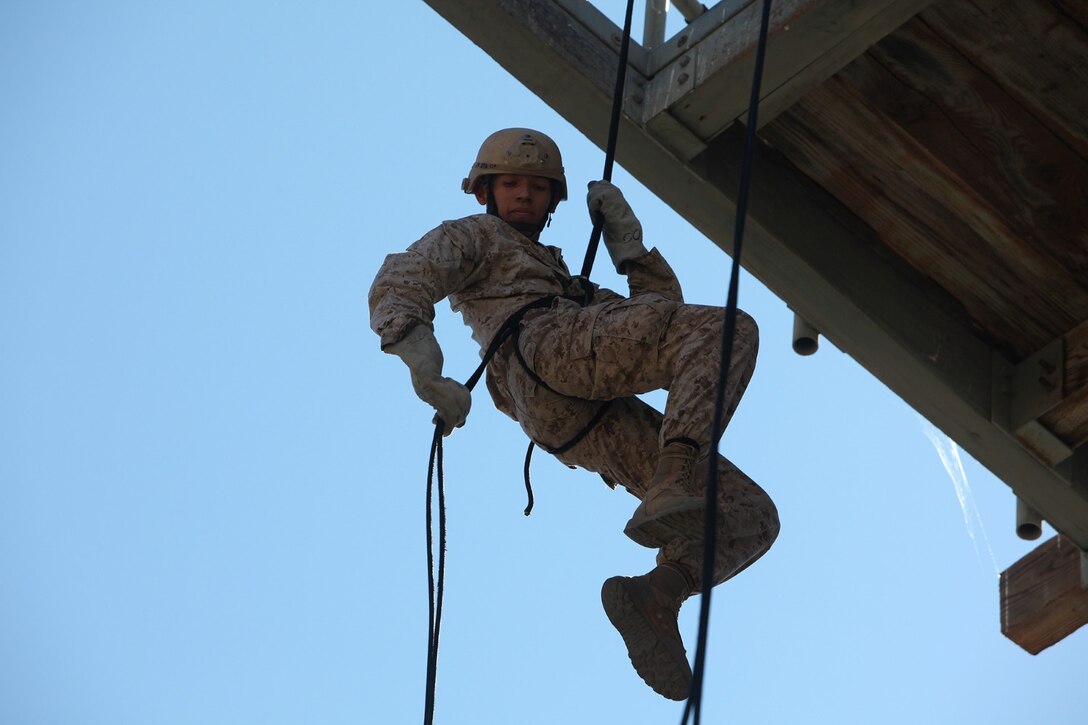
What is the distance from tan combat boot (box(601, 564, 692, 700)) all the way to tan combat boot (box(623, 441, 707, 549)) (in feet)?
0.43

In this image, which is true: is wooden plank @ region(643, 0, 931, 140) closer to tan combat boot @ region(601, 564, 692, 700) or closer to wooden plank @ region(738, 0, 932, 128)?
wooden plank @ region(738, 0, 932, 128)

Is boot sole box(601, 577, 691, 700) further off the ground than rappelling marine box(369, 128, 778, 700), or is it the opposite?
rappelling marine box(369, 128, 778, 700)

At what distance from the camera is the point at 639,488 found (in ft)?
20.2

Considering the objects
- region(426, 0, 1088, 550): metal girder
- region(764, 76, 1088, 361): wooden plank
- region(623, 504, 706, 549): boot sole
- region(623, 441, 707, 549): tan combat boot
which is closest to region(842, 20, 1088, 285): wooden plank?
region(764, 76, 1088, 361): wooden plank

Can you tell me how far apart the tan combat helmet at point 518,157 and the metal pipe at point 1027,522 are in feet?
7.34

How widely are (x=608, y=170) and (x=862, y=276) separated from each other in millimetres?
1108

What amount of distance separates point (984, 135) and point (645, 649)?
2229mm

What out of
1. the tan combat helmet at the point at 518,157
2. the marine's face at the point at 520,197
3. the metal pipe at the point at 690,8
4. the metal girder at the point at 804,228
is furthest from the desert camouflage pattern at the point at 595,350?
the metal pipe at the point at 690,8

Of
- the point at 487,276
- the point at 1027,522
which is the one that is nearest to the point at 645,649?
the point at 487,276

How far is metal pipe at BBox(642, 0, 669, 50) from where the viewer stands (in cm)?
662

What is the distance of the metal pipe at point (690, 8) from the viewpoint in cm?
657

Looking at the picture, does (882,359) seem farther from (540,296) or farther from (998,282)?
(540,296)

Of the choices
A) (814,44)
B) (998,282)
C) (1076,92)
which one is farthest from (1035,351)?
(814,44)

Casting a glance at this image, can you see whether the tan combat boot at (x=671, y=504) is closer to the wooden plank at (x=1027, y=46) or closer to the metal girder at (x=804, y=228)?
the metal girder at (x=804, y=228)
